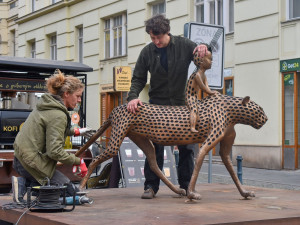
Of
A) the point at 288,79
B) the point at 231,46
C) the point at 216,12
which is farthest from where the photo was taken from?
the point at 216,12

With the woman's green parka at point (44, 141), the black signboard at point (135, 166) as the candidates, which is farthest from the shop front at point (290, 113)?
the woman's green parka at point (44, 141)

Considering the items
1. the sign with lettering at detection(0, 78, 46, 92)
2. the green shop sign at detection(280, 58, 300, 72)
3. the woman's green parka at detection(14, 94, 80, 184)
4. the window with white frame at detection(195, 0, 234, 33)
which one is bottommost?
the woman's green parka at detection(14, 94, 80, 184)

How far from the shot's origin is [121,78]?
17.6 meters

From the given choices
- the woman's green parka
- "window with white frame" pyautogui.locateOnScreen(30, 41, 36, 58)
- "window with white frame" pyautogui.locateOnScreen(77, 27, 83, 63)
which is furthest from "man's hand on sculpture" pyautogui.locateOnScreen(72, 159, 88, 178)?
"window with white frame" pyautogui.locateOnScreen(30, 41, 36, 58)

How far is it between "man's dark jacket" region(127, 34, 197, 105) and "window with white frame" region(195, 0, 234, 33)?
42.8ft

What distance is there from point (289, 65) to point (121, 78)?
4529 millimetres

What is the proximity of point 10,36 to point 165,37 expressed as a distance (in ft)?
101

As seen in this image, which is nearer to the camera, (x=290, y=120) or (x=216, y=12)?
(x=290, y=120)

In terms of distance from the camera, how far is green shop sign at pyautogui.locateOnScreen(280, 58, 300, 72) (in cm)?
1656

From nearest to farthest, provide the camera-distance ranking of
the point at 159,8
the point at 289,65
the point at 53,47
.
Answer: the point at 289,65
the point at 159,8
the point at 53,47

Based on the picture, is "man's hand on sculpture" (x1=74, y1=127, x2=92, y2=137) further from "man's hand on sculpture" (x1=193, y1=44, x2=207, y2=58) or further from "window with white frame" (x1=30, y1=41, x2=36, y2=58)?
"window with white frame" (x1=30, y1=41, x2=36, y2=58)

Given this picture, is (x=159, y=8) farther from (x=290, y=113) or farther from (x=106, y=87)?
(x=290, y=113)

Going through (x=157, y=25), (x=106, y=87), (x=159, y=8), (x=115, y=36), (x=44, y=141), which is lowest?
(x=44, y=141)

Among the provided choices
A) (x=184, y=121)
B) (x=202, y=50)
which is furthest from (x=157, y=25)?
(x=184, y=121)
